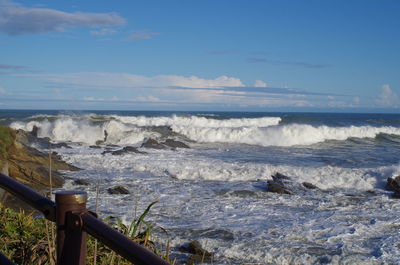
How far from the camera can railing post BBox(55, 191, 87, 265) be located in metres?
1.59

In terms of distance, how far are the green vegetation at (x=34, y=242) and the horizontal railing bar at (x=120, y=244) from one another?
163cm

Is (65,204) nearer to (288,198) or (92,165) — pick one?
(288,198)

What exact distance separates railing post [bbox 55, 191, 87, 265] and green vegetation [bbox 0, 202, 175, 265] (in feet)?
4.81

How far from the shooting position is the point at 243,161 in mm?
16641

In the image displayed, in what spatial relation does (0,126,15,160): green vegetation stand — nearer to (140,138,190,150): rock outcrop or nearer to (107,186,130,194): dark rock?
(107,186,130,194): dark rock

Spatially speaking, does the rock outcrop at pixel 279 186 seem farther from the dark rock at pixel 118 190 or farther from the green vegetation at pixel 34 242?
the green vegetation at pixel 34 242

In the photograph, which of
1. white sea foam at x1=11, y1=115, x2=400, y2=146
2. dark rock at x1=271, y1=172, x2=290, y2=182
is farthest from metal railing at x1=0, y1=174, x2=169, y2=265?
white sea foam at x1=11, y1=115, x2=400, y2=146

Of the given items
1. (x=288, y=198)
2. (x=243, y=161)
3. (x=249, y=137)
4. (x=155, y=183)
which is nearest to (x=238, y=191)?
(x=288, y=198)

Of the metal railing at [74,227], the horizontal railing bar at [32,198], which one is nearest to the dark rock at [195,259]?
the horizontal railing bar at [32,198]

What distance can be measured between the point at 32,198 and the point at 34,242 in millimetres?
2389

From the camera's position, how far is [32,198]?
6.26 ft

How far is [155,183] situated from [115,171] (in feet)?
7.71

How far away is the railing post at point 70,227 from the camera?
5.21ft

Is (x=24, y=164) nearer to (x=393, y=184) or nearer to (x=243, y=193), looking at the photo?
(x=243, y=193)
